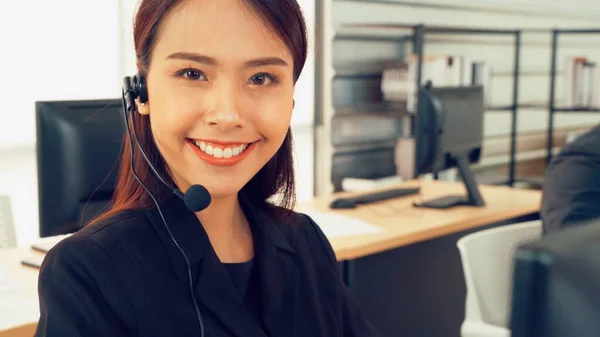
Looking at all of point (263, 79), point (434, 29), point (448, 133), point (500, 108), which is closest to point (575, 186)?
point (448, 133)

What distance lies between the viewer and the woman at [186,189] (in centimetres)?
100

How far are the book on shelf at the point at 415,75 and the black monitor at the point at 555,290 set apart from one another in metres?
3.43

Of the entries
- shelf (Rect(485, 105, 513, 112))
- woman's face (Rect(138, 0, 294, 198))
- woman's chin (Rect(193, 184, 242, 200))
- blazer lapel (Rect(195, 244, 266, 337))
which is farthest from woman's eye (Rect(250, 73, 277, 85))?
shelf (Rect(485, 105, 513, 112))

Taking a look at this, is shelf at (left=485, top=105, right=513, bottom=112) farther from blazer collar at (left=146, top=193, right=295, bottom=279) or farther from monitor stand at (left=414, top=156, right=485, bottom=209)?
blazer collar at (left=146, top=193, right=295, bottom=279)

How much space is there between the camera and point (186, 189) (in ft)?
3.76

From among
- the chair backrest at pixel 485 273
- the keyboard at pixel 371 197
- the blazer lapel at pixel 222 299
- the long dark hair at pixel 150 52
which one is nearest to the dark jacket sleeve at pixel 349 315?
the blazer lapel at pixel 222 299

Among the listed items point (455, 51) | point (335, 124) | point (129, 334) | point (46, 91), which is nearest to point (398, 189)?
point (335, 124)

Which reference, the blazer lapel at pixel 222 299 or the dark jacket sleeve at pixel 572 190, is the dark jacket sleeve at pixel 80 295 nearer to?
the blazer lapel at pixel 222 299

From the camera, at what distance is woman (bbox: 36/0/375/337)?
1.00 m

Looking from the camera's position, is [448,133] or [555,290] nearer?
[555,290]

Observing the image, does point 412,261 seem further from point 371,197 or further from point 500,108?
point 500,108

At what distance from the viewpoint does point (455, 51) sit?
4543 millimetres

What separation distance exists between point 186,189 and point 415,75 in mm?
2850

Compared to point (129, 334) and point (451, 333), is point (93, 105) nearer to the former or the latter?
point (129, 334)
